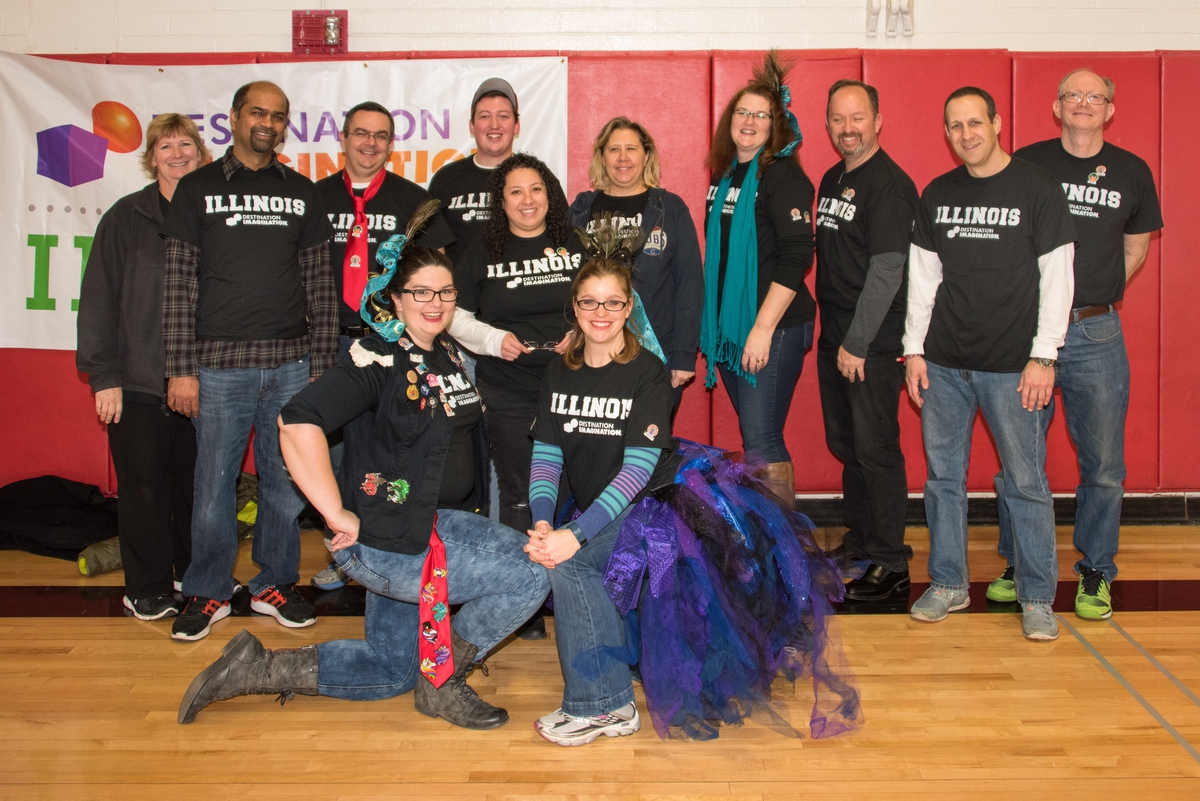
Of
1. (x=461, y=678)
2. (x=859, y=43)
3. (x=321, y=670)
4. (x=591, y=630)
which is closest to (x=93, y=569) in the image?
(x=321, y=670)

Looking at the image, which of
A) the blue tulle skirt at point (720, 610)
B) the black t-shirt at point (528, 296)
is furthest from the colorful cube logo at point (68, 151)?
the blue tulle skirt at point (720, 610)

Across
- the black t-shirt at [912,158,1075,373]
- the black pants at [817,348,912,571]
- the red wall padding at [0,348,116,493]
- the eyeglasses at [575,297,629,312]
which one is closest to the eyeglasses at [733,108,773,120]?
the black t-shirt at [912,158,1075,373]

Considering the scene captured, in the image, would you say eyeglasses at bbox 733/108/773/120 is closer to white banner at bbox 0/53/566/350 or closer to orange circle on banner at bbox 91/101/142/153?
white banner at bbox 0/53/566/350

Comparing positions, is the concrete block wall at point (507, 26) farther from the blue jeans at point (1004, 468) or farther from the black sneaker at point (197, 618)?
the black sneaker at point (197, 618)

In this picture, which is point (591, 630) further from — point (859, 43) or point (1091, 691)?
point (859, 43)

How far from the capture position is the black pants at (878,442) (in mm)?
3723

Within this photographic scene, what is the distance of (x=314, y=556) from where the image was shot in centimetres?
436

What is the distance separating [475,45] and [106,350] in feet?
7.71

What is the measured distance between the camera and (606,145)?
3.49 m

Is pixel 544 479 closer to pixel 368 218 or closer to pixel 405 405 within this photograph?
pixel 405 405

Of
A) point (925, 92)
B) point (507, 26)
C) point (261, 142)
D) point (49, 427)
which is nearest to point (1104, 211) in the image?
point (925, 92)

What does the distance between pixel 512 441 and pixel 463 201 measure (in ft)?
3.39

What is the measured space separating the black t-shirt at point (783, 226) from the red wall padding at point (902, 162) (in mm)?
993

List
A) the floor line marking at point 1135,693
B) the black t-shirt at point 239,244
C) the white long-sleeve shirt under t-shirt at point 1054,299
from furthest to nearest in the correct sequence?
the black t-shirt at point 239,244 < the white long-sleeve shirt under t-shirt at point 1054,299 < the floor line marking at point 1135,693
